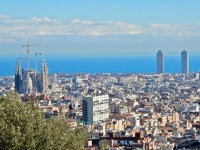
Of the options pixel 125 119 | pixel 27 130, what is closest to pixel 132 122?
pixel 125 119

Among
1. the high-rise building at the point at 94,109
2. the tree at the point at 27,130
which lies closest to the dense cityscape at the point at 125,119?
the high-rise building at the point at 94,109

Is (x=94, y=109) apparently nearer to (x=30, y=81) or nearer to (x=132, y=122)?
(x=132, y=122)

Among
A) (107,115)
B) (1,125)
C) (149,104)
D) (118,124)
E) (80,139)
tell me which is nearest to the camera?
(1,125)

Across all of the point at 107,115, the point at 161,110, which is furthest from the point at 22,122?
the point at 161,110

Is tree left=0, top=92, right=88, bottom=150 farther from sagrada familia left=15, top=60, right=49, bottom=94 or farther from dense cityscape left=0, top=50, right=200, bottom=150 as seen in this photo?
sagrada familia left=15, top=60, right=49, bottom=94

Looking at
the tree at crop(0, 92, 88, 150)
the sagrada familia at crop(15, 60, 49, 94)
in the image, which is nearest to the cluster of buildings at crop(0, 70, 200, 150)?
the tree at crop(0, 92, 88, 150)

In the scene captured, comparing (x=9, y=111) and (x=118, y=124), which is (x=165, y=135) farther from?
(x=9, y=111)

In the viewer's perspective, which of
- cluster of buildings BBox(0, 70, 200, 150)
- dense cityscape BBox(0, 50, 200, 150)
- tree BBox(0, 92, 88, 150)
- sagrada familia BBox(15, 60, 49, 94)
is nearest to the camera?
tree BBox(0, 92, 88, 150)

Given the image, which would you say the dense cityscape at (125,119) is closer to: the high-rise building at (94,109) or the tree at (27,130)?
the high-rise building at (94,109)
